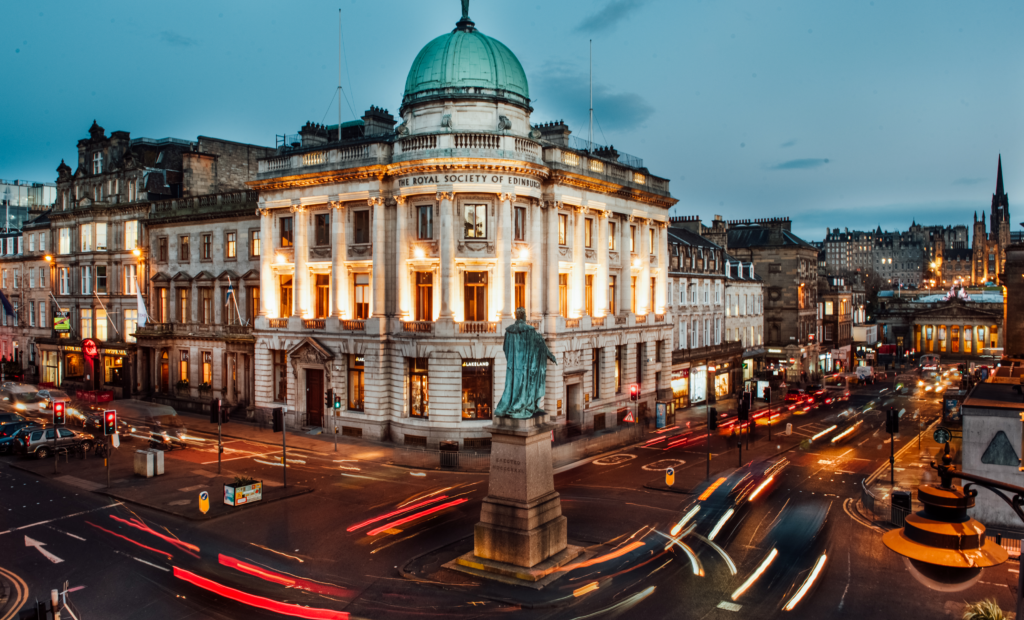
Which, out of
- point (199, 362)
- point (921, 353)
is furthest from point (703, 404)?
point (921, 353)

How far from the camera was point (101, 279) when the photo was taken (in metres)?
54.9

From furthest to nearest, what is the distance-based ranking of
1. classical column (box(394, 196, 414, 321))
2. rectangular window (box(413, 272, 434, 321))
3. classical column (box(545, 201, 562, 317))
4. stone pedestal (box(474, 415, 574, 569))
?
1. classical column (box(545, 201, 562, 317))
2. rectangular window (box(413, 272, 434, 321))
3. classical column (box(394, 196, 414, 321))
4. stone pedestal (box(474, 415, 574, 569))

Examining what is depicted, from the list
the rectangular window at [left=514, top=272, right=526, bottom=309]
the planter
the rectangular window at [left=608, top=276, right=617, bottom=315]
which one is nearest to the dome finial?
the rectangular window at [left=514, top=272, right=526, bottom=309]

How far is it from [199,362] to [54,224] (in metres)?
22.2

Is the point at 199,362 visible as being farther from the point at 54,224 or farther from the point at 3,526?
the point at 3,526

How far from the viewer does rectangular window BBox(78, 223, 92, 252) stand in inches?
2194

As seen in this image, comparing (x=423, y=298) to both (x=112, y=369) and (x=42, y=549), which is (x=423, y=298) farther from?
(x=112, y=369)

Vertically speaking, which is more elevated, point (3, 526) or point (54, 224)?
point (54, 224)

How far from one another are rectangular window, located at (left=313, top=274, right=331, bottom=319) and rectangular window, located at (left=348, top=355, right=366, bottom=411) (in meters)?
3.76

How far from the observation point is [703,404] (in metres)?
56.8

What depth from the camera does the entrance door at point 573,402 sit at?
135 ft

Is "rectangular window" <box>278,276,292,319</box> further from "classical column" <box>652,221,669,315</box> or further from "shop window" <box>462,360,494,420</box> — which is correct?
"classical column" <box>652,221,669,315</box>

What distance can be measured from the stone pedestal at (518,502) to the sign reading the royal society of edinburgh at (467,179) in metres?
19.8

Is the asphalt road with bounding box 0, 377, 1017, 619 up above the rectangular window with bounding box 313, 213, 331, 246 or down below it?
below
